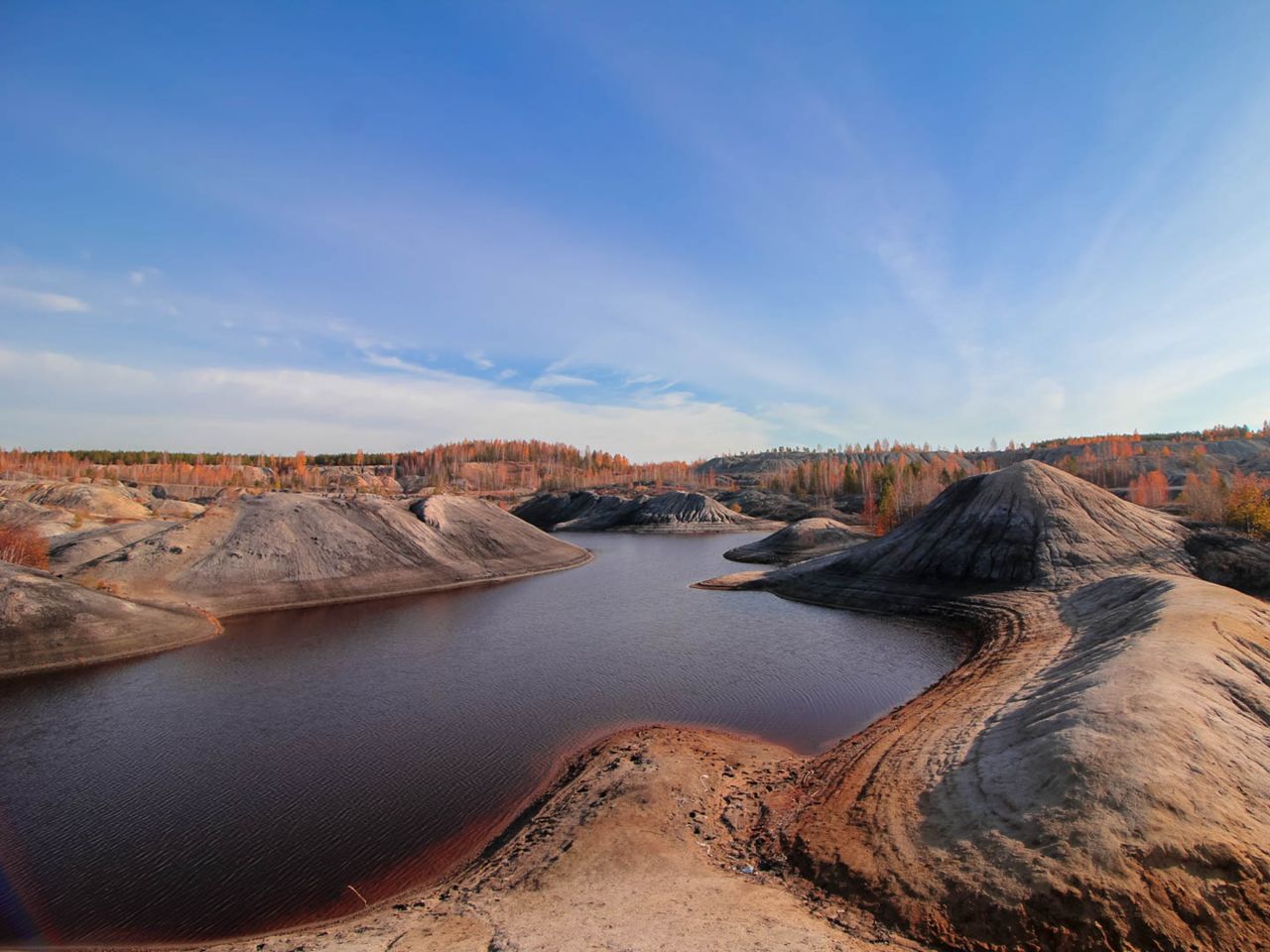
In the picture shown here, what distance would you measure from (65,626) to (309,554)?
62.3 ft

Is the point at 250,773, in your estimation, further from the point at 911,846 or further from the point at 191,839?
the point at 911,846

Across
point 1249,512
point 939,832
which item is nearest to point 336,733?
point 939,832

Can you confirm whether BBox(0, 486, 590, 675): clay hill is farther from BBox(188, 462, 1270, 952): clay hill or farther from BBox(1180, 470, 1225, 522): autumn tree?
BBox(1180, 470, 1225, 522): autumn tree

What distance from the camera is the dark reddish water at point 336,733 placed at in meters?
13.1

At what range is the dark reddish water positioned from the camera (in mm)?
13141

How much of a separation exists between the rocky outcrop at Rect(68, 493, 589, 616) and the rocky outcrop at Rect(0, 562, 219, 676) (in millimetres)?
6348

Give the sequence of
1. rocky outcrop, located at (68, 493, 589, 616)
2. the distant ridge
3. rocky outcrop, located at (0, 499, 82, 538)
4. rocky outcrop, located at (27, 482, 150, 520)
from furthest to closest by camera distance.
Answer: rocky outcrop, located at (27, 482, 150, 520)
rocky outcrop, located at (0, 499, 82, 538)
rocky outcrop, located at (68, 493, 589, 616)
the distant ridge

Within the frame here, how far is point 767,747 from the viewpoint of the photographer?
19.3 metres

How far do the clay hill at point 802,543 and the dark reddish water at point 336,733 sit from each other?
24.8 m

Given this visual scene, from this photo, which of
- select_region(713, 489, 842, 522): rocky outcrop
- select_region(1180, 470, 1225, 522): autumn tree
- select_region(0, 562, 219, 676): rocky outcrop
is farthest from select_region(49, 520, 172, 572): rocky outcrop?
select_region(713, 489, 842, 522): rocky outcrop

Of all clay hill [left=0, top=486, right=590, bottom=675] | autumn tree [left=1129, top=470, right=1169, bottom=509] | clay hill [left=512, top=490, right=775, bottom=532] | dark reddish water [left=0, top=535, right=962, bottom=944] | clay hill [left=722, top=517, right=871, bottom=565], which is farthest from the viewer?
clay hill [left=512, top=490, right=775, bottom=532]

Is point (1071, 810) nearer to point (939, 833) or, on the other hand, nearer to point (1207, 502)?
point (939, 833)

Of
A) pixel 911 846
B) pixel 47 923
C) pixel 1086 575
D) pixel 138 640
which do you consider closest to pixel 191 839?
pixel 47 923

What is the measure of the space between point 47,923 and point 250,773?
5.91 meters
